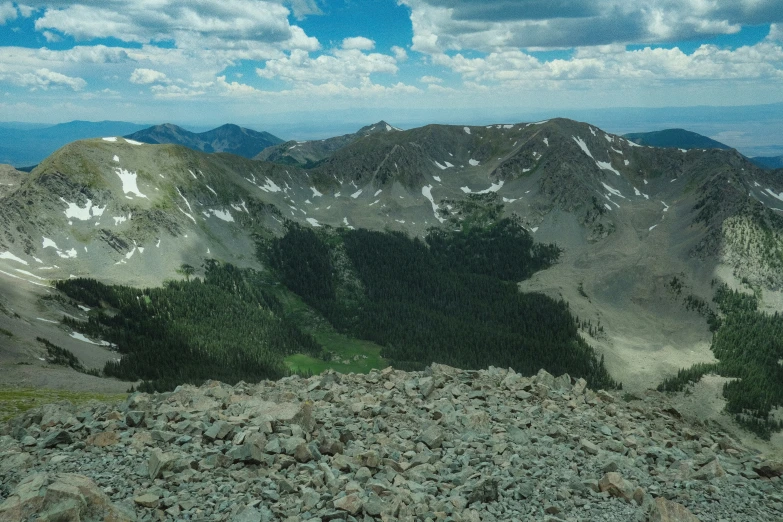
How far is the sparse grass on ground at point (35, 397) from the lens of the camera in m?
62.7

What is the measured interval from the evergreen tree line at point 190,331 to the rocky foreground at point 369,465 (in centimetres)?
9006

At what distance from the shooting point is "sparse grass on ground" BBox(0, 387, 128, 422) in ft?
206

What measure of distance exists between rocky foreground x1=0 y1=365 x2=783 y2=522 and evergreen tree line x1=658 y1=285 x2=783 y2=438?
133336 millimetres

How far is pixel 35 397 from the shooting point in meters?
74.4

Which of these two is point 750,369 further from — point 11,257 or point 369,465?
point 11,257

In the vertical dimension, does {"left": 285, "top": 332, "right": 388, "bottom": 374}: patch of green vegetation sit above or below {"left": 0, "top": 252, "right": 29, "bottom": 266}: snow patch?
below

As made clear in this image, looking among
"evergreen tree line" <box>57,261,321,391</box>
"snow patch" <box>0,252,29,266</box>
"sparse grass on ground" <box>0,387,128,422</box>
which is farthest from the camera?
"snow patch" <box>0,252,29,266</box>

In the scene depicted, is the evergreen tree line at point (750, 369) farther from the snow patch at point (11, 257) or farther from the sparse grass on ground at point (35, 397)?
the snow patch at point (11, 257)

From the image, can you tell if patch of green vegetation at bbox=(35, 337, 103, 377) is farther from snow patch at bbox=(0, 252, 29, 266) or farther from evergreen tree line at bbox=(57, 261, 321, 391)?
snow patch at bbox=(0, 252, 29, 266)

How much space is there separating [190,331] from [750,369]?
619 ft

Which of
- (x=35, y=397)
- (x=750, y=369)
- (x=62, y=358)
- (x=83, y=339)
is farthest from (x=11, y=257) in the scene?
(x=750, y=369)

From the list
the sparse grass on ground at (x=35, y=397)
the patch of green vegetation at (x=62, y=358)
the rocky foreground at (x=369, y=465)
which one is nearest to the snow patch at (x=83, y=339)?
the patch of green vegetation at (x=62, y=358)

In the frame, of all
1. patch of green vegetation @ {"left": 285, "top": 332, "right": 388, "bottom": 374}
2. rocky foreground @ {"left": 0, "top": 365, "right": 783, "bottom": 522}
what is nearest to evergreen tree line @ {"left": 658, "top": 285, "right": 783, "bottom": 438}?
patch of green vegetation @ {"left": 285, "top": 332, "right": 388, "bottom": 374}

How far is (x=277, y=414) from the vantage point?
1036 inches
